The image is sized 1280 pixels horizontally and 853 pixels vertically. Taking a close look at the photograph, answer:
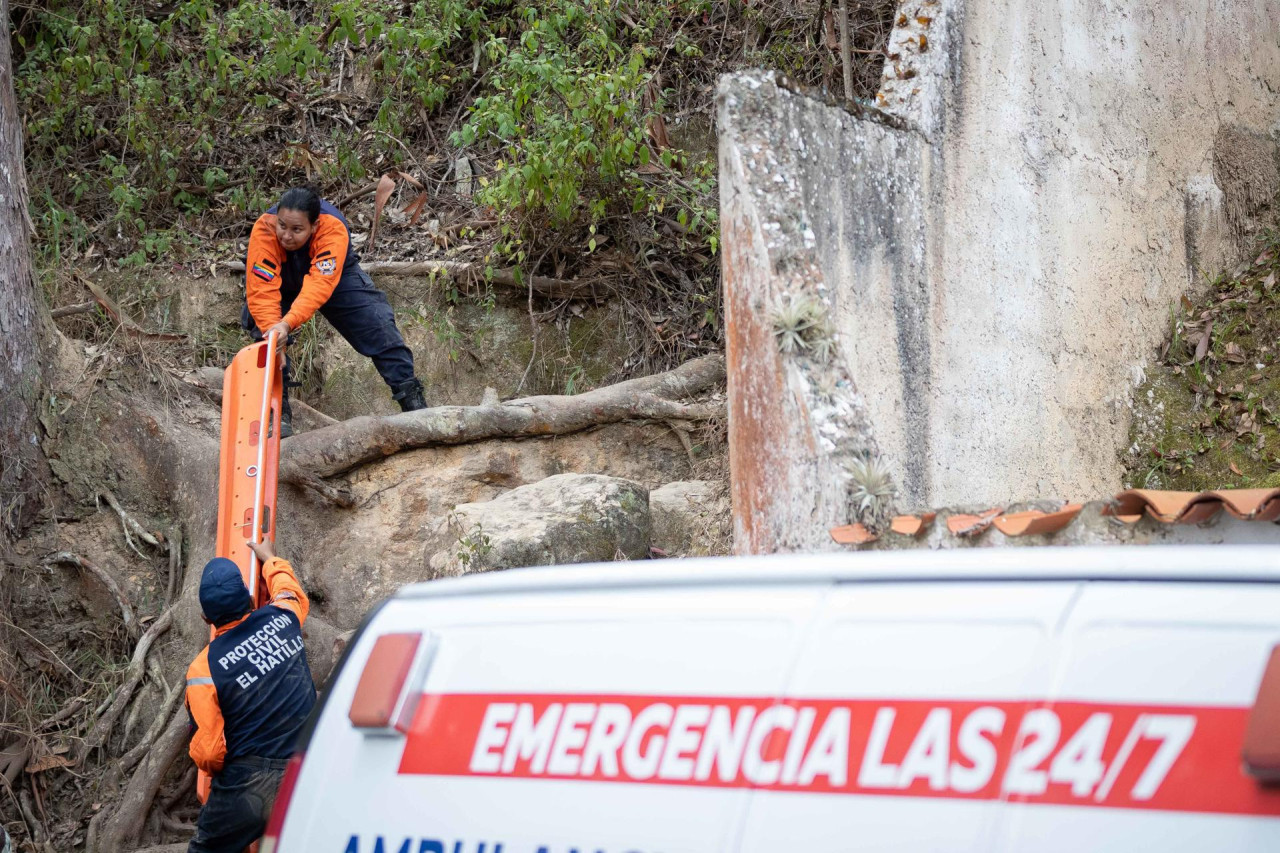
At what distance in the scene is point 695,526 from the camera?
268 inches

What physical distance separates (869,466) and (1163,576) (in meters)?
2.21

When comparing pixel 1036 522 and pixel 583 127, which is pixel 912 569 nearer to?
pixel 1036 522

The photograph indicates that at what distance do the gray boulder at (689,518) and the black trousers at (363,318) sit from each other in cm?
165

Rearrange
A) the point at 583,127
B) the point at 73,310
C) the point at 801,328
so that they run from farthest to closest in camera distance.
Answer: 1. the point at 73,310
2. the point at 583,127
3. the point at 801,328

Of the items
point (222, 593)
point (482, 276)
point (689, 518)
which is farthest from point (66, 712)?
point (482, 276)

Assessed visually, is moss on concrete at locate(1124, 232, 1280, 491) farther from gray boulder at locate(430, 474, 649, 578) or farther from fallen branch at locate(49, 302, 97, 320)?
fallen branch at locate(49, 302, 97, 320)

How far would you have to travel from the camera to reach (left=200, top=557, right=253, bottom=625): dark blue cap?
15.8 ft

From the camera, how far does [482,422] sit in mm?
7094

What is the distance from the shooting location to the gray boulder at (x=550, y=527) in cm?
619

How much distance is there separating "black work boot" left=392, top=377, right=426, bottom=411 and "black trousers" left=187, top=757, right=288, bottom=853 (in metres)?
2.75

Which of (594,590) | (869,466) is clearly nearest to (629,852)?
(594,590)

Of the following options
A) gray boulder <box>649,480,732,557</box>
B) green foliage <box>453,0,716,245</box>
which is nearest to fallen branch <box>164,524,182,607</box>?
gray boulder <box>649,480,732,557</box>

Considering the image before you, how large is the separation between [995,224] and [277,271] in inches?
139

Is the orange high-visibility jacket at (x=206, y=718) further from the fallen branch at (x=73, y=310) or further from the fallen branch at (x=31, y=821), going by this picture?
the fallen branch at (x=73, y=310)
